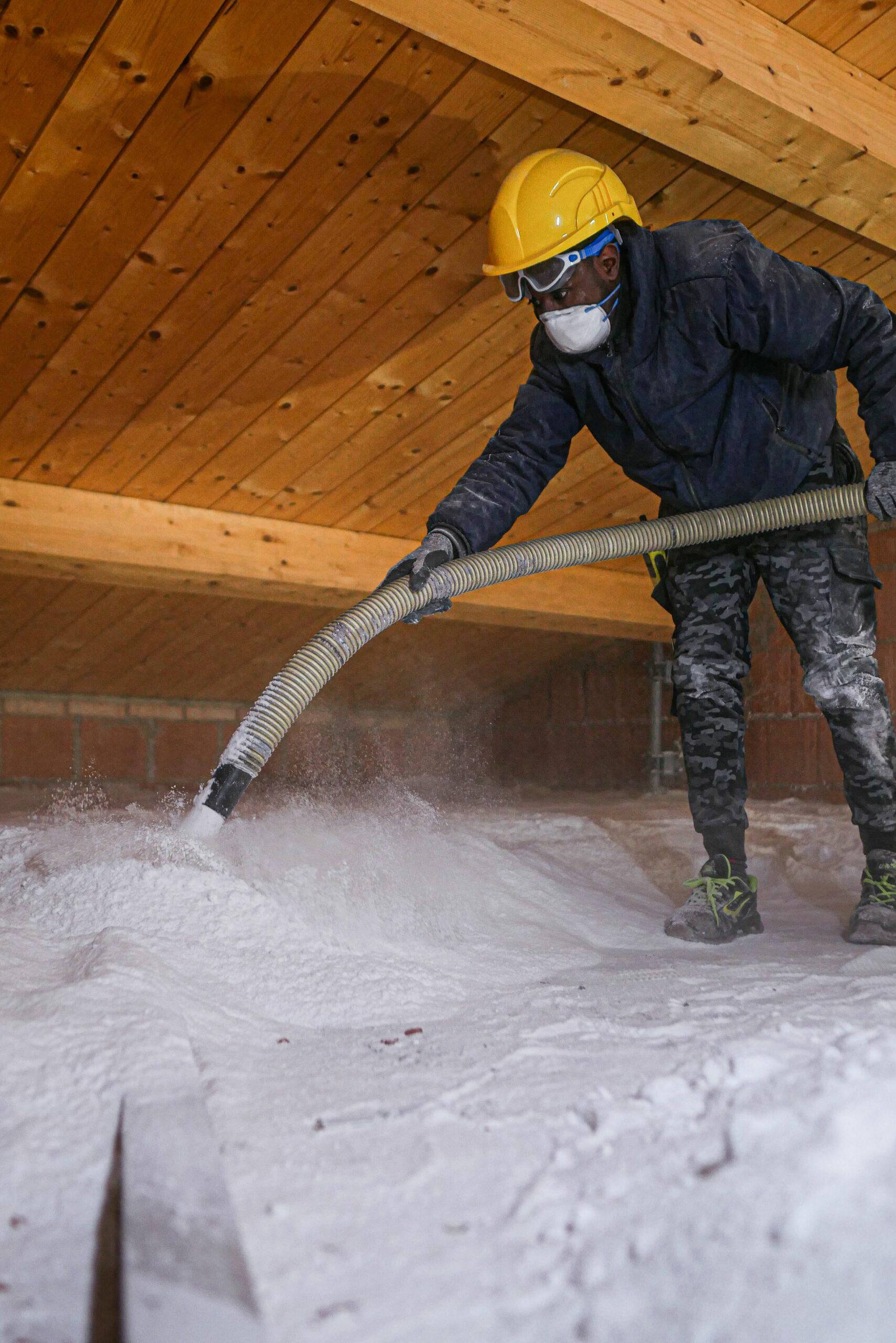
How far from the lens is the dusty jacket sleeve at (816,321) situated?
1.55 metres

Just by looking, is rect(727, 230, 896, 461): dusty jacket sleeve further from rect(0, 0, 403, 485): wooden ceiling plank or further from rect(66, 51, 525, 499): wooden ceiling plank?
rect(0, 0, 403, 485): wooden ceiling plank

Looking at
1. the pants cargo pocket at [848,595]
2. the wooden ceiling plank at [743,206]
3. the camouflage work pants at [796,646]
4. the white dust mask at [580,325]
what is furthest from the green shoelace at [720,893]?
the wooden ceiling plank at [743,206]

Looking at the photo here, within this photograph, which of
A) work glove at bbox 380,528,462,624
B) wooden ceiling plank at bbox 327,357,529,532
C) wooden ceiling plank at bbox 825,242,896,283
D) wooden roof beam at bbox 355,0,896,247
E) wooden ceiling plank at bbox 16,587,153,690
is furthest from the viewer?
wooden ceiling plank at bbox 16,587,153,690

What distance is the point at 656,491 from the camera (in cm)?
192

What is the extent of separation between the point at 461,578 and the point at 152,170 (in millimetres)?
1071

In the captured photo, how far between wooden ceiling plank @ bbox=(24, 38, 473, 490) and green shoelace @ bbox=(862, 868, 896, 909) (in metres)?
1.66

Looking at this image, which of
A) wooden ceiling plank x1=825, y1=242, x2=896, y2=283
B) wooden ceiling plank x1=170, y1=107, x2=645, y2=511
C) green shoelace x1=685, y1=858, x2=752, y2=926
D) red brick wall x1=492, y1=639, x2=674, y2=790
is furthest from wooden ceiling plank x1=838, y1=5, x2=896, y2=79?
red brick wall x1=492, y1=639, x2=674, y2=790

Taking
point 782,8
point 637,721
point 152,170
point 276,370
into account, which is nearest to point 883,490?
point 782,8

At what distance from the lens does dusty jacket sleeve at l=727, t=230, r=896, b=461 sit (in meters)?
1.55

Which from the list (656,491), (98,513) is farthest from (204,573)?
(656,491)

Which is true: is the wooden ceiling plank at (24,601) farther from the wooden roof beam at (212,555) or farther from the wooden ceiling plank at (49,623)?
the wooden roof beam at (212,555)

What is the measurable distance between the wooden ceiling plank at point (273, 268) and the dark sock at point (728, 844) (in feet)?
4.88

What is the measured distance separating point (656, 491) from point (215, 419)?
1.38m

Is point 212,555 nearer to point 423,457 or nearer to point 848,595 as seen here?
point 423,457
